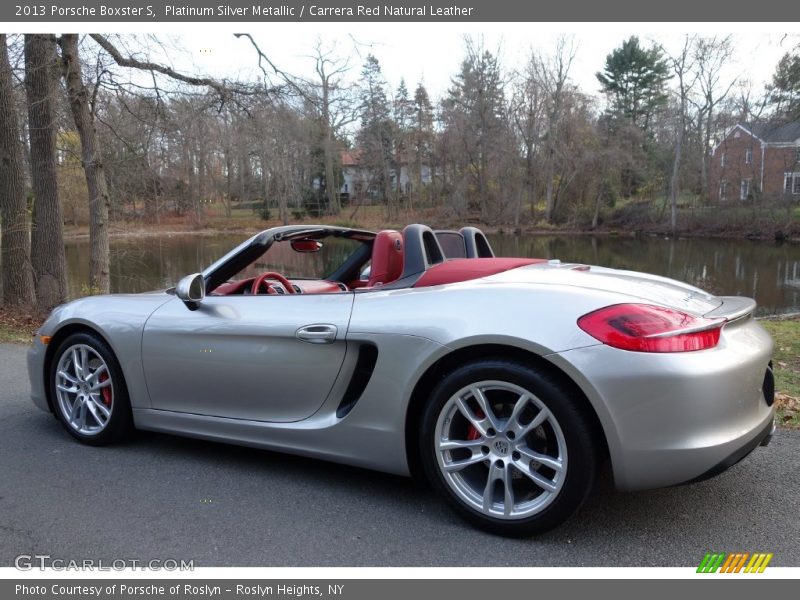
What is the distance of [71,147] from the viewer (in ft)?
43.8

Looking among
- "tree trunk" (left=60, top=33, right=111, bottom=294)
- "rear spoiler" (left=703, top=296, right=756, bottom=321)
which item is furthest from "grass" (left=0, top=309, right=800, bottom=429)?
"tree trunk" (left=60, top=33, right=111, bottom=294)

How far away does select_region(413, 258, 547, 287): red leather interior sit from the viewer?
121 inches

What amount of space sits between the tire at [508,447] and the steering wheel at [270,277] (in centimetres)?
144

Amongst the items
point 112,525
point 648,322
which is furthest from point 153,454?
point 648,322

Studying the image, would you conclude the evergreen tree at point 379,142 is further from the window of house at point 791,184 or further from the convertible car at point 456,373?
the convertible car at point 456,373

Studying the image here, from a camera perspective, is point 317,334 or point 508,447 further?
point 317,334

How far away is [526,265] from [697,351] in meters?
1.14

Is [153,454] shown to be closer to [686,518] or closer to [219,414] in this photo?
[219,414]

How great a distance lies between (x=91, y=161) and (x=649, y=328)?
10861mm

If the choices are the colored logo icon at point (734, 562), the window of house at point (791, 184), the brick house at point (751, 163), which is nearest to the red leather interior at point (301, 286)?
the colored logo icon at point (734, 562)

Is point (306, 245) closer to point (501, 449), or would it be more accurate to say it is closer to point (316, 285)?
point (316, 285)

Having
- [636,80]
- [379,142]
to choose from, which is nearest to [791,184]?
[636,80]

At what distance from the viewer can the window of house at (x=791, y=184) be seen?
133 feet
